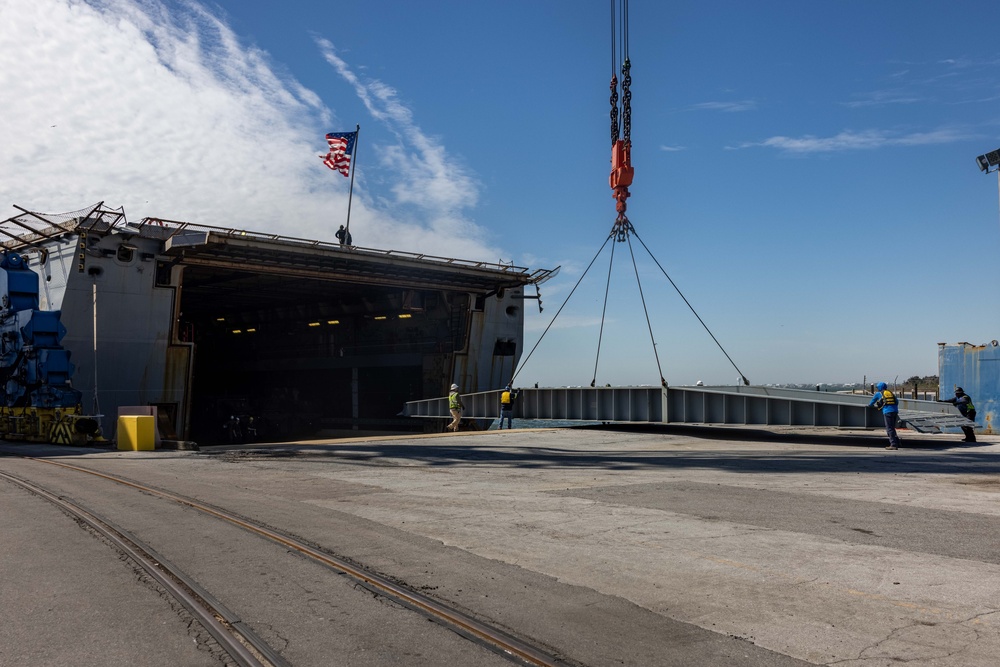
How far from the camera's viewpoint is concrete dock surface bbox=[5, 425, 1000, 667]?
591 cm

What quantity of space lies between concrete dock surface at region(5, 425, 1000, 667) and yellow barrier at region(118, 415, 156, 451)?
3.59 metres

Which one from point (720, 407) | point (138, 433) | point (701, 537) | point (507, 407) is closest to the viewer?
point (701, 537)

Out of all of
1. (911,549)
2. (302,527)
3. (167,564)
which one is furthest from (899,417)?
(167,564)

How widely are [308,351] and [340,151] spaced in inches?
974

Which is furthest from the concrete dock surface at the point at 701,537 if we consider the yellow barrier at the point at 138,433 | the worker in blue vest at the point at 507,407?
the worker in blue vest at the point at 507,407

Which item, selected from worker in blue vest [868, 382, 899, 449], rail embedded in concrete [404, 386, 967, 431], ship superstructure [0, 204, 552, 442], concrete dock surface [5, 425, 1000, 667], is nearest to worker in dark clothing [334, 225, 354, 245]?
ship superstructure [0, 204, 552, 442]

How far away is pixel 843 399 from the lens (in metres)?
25.9

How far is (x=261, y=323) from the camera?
64812 mm

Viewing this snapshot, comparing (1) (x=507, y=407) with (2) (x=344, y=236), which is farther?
(2) (x=344, y=236)

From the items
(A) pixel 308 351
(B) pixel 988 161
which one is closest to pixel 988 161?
(B) pixel 988 161

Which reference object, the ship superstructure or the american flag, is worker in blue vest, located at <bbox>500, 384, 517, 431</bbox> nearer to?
the ship superstructure

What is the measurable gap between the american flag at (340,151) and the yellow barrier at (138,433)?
20.1 m

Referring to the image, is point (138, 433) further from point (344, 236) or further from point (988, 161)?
point (988, 161)

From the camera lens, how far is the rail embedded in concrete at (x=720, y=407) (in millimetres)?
25344
